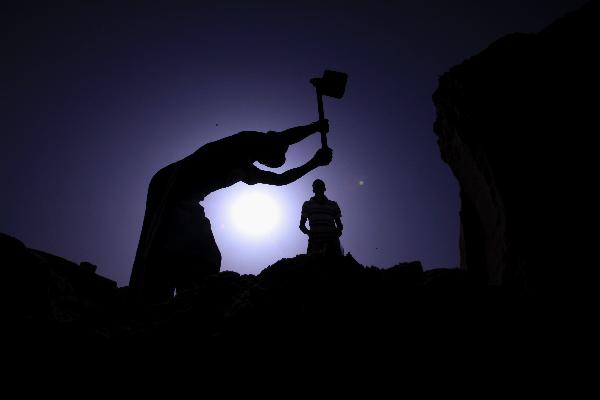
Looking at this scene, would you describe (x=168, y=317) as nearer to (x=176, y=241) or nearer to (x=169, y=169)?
(x=176, y=241)

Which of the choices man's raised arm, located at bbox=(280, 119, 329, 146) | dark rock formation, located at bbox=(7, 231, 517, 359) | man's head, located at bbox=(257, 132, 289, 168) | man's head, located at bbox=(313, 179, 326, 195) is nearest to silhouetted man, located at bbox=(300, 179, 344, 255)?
man's head, located at bbox=(313, 179, 326, 195)

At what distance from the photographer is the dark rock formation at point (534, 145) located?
125 inches

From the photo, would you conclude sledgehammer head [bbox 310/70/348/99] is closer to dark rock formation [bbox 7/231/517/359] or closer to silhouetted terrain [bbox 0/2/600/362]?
silhouetted terrain [bbox 0/2/600/362]

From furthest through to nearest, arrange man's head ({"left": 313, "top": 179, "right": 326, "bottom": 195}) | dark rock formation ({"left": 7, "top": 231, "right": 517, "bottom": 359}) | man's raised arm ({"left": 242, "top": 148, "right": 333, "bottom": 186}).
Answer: man's head ({"left": 313, "top": 179, "right": 326, "bottom": 195})
man's raised arm ({"left": 242, "top": 148, "right": 333, "bottom": 186})
dark rock formation ({"left": 7, "top": 231, "right": 517, "bottom": 359})

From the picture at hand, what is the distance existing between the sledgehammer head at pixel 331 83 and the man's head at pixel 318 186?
2.73 metres

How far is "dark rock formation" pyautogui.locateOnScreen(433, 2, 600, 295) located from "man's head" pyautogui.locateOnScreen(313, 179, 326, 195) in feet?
12.6

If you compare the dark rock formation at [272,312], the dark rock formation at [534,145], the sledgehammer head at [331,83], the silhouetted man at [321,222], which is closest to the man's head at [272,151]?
the dark rock formation at [272,312]

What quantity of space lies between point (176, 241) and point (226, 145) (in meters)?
1.13

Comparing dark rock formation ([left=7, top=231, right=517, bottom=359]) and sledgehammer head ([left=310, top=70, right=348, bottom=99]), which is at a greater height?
sledgehammer head ([left=310, top=70, right=348, bottom=99])

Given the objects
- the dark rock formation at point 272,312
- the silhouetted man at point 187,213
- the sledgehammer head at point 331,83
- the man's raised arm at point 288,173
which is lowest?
the dark rock formation at point 272,312

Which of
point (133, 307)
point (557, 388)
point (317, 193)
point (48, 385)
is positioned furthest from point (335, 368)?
point (317, 193)

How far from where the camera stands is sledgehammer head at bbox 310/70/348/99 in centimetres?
529

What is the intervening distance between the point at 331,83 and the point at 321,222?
2.90 m

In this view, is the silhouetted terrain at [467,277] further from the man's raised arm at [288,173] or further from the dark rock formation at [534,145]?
the man's raised arm at [288,173]
